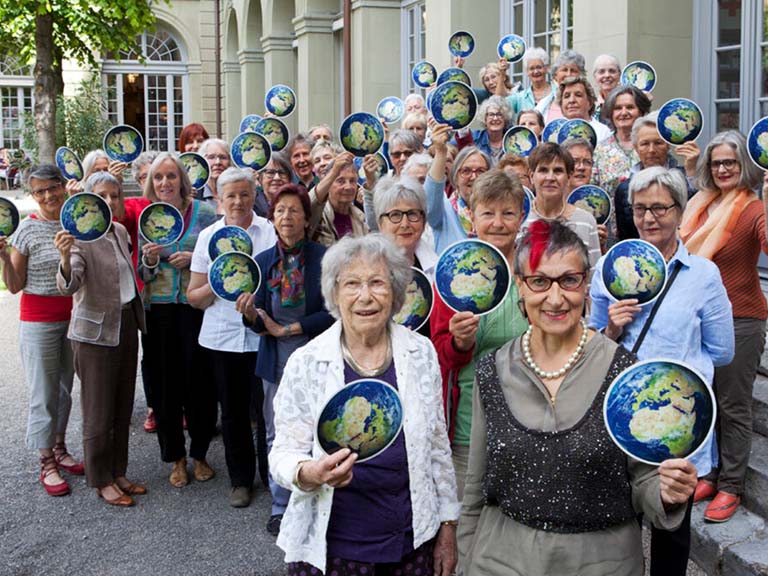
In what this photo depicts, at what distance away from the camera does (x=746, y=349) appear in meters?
4.49

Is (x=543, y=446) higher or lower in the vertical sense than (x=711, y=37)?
lower

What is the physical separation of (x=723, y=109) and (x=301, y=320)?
16.3 ft

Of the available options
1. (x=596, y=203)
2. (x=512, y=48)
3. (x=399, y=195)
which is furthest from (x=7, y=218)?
(x=512, y=48)

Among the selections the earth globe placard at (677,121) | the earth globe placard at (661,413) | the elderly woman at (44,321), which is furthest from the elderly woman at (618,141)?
the earth globe placard at (661,413)

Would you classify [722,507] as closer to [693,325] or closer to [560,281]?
[693,325]

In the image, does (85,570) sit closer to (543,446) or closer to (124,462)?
(124,462)

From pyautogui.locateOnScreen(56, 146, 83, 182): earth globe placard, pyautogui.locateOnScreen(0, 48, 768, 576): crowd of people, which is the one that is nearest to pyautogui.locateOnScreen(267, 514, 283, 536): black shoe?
pyautogui.locateOnScreen(0, 48, 768, 576): crowd of people

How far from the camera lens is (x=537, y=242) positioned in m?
2.74

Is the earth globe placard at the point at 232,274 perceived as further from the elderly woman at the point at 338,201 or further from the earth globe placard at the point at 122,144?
the earth globe placard at the point at 122,144

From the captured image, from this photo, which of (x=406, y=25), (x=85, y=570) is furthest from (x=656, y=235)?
(x=406, y=25)

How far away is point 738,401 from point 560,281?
7.33 ft

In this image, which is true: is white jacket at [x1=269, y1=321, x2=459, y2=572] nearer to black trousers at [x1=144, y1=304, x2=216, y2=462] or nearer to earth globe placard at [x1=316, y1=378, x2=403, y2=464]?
earth globe placard at [x1=316, y1=378, x2=403, y2=464]

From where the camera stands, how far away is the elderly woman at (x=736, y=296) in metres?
4.47

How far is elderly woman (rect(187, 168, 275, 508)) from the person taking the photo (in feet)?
17.6
